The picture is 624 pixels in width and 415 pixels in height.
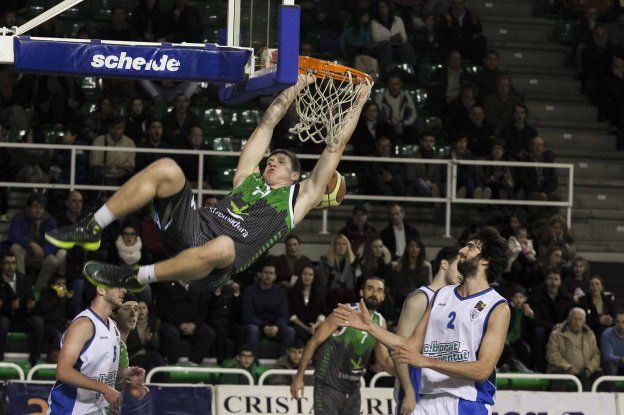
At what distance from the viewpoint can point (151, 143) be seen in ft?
53.0

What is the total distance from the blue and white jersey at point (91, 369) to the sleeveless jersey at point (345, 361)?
3.35 meters

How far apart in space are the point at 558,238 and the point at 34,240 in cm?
661

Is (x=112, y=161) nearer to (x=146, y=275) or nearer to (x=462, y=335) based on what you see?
(x=146, y=275)

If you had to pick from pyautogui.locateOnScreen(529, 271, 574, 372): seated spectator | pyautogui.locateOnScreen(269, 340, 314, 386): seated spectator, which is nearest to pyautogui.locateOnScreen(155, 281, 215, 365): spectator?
pyautogui.locateOnScreen(269, 340, 314, 386): seated spectator

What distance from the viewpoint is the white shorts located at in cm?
796

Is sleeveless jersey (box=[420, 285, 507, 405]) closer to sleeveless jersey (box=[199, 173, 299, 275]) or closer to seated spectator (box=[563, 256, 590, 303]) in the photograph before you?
sleeveless jersey (box=[199, 173, 299, 275])

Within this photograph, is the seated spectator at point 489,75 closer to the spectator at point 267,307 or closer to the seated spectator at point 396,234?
the seated spectator at point 396,234

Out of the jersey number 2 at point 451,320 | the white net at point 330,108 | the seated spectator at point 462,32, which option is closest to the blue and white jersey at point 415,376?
the jersey number 2 at point 451,320

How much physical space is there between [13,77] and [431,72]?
619 cm

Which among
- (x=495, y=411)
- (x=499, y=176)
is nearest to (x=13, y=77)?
(x=499, y=176)

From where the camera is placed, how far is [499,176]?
17.2 meters

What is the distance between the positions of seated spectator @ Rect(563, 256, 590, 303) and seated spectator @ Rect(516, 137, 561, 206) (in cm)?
165

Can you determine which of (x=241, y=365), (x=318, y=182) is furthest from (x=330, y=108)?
(x=241, y=365)

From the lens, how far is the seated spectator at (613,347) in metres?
14.8
